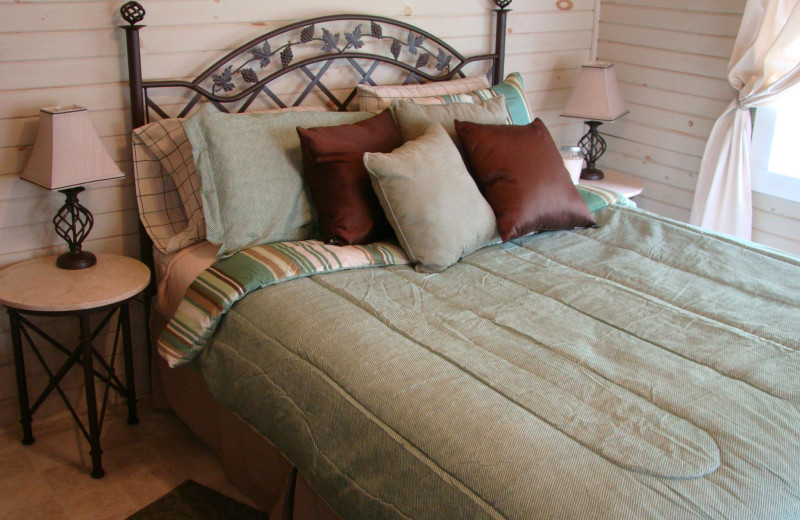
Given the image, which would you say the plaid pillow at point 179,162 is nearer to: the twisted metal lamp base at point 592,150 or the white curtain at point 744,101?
the twisted metal lamp base at point 592,150

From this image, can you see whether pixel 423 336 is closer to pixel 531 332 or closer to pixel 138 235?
pixel 531 332

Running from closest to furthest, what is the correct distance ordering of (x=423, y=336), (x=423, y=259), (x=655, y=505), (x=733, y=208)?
1. (x=655, y=505)
2. (x=423, y=336)
3. (x=423, y=259)
4. (x=733, y=208)

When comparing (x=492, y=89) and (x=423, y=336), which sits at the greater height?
(x=492, y=89)

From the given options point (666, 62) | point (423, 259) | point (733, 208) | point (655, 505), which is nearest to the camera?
point (655, 505)

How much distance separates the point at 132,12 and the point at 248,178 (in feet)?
2.03

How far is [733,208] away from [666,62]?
75 centimetres

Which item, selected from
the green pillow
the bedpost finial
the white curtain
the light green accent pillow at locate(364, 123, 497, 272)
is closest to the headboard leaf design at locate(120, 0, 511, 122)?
the bedpost finial

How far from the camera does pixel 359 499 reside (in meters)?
1.58

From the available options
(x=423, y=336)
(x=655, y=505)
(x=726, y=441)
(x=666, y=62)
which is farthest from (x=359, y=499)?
(x=666, y=62)

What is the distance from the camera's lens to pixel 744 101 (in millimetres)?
3049

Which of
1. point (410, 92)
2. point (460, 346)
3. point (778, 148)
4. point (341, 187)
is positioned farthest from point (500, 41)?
point (460, 346)

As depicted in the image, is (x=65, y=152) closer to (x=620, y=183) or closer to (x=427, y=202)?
(x=427, y=202)

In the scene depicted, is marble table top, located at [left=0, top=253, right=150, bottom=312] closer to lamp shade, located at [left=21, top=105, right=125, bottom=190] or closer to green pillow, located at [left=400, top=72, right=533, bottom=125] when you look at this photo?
lamp shade, located at [left=21, top=105, right=125, bottom=190]

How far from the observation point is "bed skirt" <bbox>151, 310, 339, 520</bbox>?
6.16 ft
